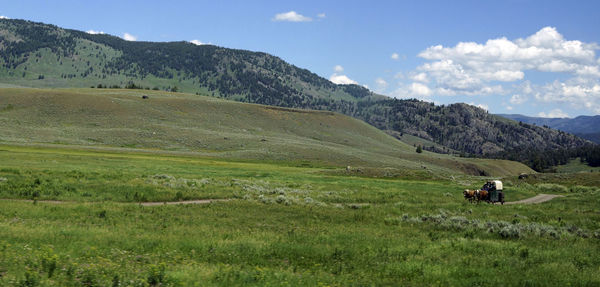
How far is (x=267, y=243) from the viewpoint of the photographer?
18094 millimetres

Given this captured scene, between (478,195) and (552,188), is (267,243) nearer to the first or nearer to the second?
(478,195)

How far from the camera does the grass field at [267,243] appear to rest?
13.1 metres

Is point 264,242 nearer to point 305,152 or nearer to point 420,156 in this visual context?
point 305,152

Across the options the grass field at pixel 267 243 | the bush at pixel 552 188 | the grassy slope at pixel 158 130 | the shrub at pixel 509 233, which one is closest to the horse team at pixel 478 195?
the grass field at pixel 267 243

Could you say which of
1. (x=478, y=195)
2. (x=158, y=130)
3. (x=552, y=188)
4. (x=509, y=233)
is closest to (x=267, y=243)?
(x=509, y=233)

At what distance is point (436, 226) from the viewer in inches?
1014

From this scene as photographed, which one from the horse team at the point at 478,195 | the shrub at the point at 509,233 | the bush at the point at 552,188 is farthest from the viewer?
the bush at the point at 552,188

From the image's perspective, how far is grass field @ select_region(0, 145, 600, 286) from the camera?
1308 cm

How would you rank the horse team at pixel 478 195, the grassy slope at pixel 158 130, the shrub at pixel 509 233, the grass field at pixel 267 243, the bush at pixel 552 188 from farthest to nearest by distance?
the grassy slope at pixel 158 130, the bush at pixel 552 188, the horse team at pixel 478 195, the shrub at pixel 509 233, the grass field at pixel 267 243

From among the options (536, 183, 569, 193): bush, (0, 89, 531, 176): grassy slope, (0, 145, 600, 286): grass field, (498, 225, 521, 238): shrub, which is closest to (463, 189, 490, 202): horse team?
(0, 145, 600, 286): grass field

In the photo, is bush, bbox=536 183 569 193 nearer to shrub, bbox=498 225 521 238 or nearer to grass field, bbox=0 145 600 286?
grass field, bbox=0 145 600 286

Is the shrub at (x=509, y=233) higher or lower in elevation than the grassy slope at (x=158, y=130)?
higher

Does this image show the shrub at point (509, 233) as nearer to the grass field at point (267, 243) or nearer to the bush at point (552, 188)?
the grass field at point (267, 243)

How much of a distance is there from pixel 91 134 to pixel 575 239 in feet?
394
